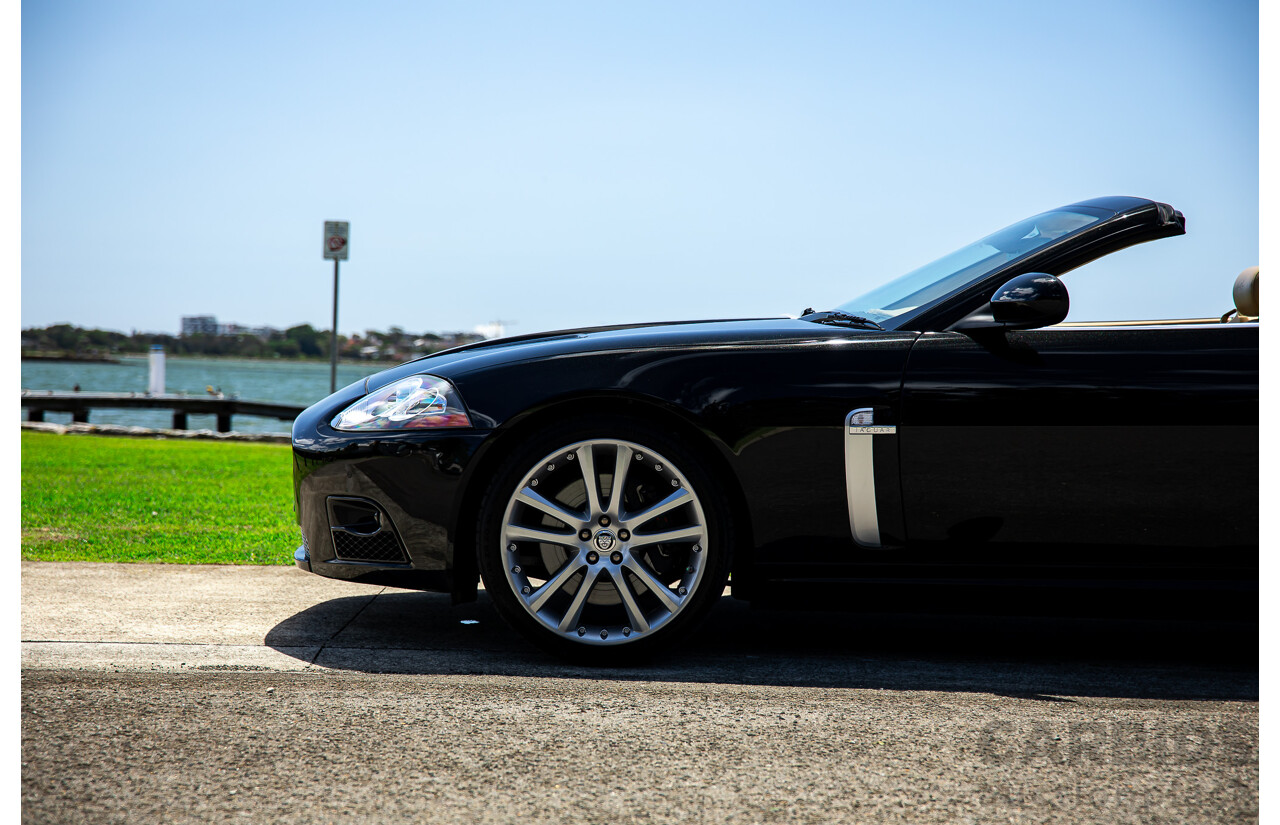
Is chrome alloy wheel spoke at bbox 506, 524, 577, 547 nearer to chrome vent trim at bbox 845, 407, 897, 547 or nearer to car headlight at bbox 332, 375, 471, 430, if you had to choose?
car headlight at bbox 332, 375, 471, 430

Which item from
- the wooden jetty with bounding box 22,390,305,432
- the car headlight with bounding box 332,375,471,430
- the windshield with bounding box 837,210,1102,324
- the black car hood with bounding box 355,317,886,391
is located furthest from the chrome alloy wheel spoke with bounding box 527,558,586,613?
the wooden jetty with bounding box 22,390,305,432

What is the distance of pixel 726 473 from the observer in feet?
10.4

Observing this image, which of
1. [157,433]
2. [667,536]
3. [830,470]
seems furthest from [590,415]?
[157,433]

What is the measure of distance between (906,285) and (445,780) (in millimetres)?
2380

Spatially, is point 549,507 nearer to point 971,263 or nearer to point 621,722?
point 621,722

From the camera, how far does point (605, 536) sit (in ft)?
10.2

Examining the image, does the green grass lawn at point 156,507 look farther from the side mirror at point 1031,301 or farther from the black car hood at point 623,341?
the side mirror at point 1031,301

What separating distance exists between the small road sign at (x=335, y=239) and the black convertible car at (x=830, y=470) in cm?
726

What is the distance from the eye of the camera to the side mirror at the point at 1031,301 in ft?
9.80

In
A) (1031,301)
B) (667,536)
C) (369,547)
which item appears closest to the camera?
(1031,301)

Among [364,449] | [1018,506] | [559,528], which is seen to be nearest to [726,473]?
[559,528]

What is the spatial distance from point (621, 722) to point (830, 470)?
1010mm

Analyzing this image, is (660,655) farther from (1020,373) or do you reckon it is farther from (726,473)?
(1020,373)

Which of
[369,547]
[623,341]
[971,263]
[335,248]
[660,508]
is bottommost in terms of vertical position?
[369,547]
